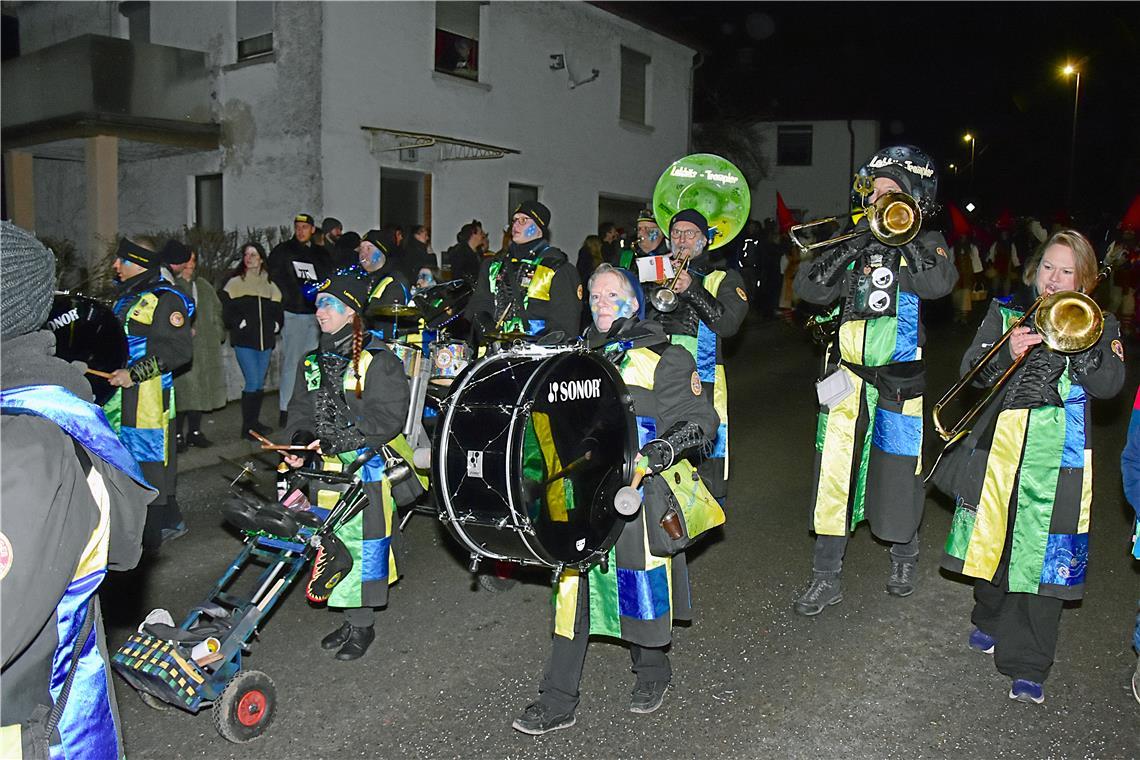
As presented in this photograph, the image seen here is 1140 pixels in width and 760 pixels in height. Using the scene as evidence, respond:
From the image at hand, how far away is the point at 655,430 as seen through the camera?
3.94m

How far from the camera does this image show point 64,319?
18.3ft

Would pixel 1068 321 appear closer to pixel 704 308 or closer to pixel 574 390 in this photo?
pixel 574 390

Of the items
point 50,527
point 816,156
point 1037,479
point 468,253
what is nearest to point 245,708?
point 50,527

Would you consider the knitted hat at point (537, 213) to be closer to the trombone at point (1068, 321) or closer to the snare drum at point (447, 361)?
the snare drum at point (447, 361)

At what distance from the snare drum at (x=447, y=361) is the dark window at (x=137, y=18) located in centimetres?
1481

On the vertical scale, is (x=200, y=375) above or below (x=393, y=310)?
below

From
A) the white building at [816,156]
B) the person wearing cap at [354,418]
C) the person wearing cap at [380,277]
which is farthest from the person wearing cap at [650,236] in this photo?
the white building at [816,156]

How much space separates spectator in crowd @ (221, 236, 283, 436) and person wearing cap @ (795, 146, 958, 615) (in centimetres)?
589

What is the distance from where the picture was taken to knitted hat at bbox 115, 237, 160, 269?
20.9 feet

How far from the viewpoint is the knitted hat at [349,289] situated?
4.65 m

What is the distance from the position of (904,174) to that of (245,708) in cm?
399

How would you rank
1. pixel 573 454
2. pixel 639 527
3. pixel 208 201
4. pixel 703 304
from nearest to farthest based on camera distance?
1. pixel 573 454
2. pixel 639 527
3. pixel 703 304
4. pixel 208 201

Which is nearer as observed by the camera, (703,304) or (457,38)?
(703,304)

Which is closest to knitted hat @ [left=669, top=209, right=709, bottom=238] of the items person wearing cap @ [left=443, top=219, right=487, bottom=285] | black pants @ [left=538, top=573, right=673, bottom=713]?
black pants @ [left=538, top=573, right=673, bottom=713]
